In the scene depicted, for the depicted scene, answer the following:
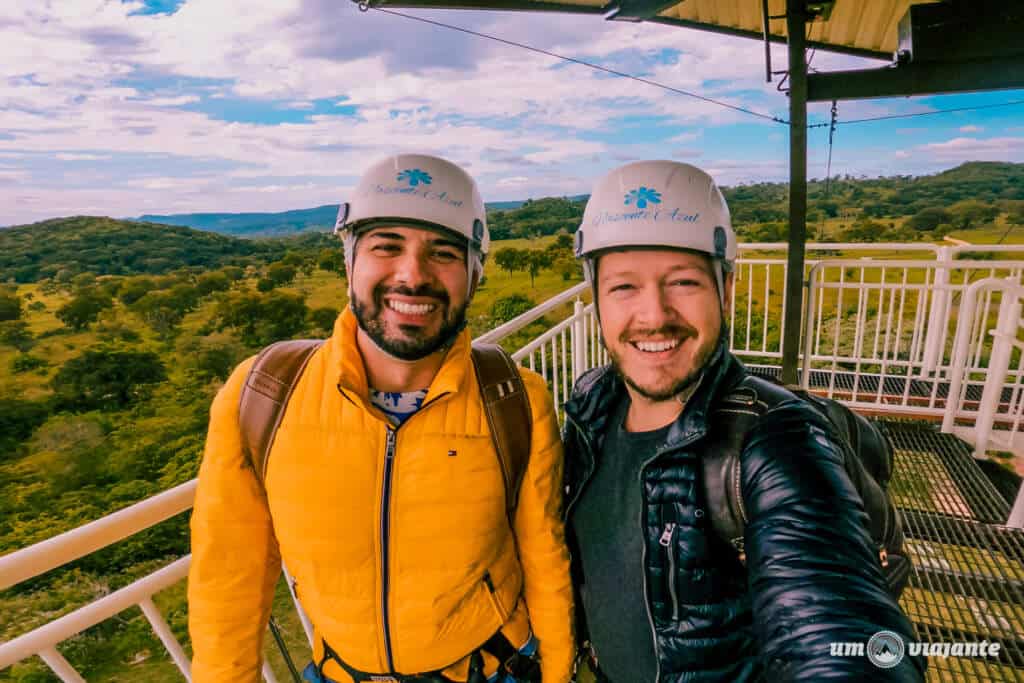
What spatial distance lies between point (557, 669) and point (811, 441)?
115cm

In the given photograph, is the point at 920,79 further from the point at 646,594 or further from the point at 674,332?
the point at 646,594

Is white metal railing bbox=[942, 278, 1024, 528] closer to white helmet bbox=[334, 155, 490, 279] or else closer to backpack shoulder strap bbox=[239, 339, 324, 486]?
white helmet bbox=[334, 155, 490, 279]

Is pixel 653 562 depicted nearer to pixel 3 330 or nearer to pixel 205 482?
pixel 205 482

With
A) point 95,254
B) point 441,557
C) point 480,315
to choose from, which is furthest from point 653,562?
point 95,254

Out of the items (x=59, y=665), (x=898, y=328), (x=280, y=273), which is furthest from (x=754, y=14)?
(x=280, y=273)

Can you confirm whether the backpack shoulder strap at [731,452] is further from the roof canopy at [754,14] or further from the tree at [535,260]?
the tree at [535,260]

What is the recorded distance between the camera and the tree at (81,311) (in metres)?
38.3

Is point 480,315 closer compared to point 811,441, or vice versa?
point 811,441

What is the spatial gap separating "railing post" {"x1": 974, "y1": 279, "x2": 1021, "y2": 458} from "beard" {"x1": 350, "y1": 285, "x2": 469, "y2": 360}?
455 cm

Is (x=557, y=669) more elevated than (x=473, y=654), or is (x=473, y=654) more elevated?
(x=473, y=654)

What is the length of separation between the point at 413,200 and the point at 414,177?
0.10 metres

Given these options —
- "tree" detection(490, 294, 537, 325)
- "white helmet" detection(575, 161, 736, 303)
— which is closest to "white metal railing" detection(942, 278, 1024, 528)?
"white helmet" detection(575, 161, 736, 303)

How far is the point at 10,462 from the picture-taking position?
28.6 m

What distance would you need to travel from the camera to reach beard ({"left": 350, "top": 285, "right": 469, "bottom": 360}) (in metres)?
1.57
